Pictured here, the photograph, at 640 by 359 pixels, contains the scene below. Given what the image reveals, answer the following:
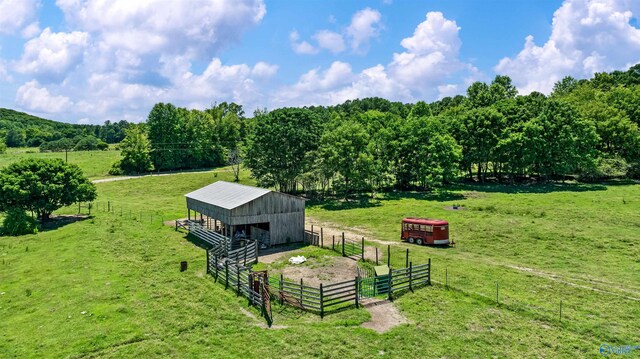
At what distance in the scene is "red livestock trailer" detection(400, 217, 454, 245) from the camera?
33000mm

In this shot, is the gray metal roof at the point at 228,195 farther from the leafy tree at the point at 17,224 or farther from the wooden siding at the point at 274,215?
the leafy tree at the point at 17,224

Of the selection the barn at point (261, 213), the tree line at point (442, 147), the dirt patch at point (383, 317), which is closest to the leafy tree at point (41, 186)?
the barn at point (261, 213)

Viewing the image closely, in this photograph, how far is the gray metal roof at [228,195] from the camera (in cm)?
3216

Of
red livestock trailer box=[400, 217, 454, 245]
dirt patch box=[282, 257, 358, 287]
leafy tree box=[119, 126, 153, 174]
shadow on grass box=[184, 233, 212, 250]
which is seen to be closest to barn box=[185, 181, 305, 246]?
shadow on grass box=[184, 233, 212, 250]

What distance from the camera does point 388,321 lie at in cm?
1828

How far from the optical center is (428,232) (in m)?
33.2

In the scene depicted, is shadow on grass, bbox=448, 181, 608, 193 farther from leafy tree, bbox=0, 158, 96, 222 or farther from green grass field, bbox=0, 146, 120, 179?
green grass field, bbox=0, 146, 120, 179

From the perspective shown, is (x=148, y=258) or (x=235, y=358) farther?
(x=148, y=258)

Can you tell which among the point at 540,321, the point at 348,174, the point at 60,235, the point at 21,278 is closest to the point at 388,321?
the point at 540,321

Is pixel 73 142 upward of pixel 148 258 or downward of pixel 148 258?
upward

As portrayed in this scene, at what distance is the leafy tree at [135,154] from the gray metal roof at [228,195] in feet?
163

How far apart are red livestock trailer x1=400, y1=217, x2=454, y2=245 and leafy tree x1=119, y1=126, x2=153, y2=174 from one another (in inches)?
2565

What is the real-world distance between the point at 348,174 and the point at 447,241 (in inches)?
884

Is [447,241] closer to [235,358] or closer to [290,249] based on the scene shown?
[290,249]
